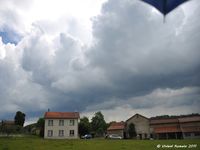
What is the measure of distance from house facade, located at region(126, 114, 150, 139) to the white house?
72.2 ft

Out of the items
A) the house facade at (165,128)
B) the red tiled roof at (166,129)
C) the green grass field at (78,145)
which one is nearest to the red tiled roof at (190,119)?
the house facade at (165,128)

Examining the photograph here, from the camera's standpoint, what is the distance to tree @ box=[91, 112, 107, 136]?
91.5m

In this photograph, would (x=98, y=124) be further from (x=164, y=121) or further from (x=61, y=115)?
(x=61, y=115)

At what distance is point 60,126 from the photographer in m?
62.9

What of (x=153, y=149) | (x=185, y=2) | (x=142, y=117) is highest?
(x=142, y=117)

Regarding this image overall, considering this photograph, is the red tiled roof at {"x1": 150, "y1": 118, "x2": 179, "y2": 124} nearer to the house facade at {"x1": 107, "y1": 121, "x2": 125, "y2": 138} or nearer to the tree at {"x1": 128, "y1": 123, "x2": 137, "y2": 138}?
the tree at {"x1": 128, "y1": 123, "x2": 137, "y2": 138}

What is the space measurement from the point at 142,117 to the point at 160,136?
810 centimetres

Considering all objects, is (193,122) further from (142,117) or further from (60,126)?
(60,126)

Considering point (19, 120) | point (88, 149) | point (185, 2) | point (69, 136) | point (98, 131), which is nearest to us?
point (185, 2)

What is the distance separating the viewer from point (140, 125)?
78188mm

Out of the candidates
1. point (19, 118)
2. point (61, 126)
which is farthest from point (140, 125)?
point (19, 118)

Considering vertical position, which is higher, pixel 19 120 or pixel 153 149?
pixel 19 120

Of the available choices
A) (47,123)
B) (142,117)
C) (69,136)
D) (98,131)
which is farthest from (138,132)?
(47,123)

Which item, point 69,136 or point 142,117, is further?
point 142,117
